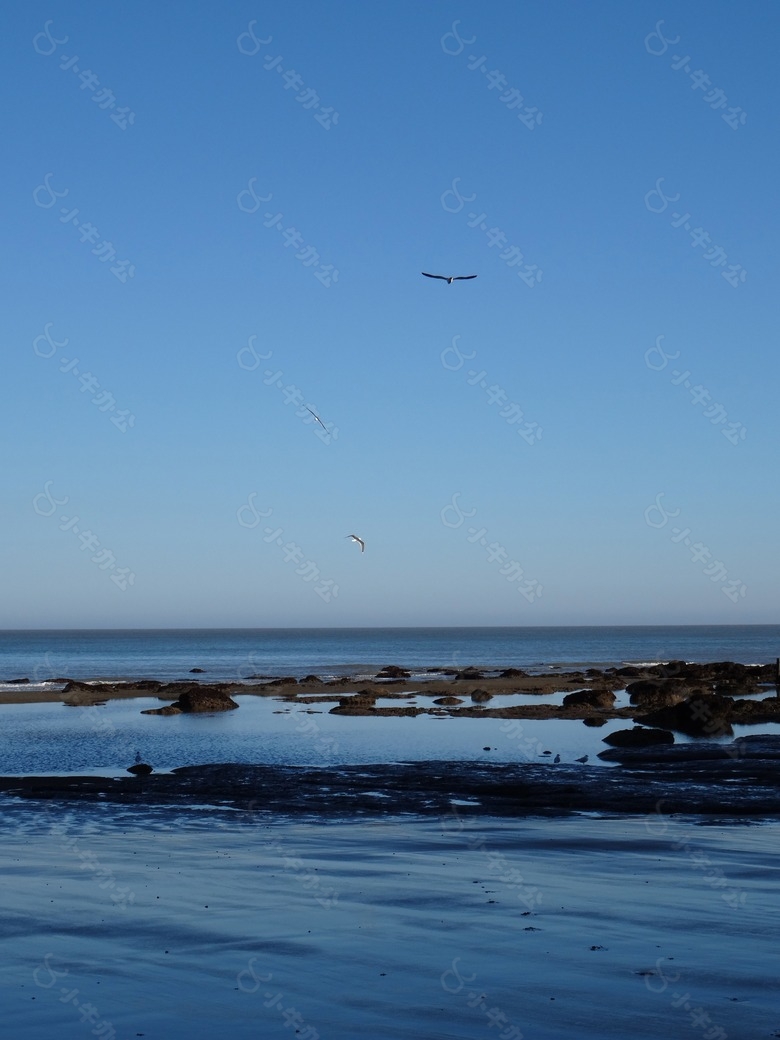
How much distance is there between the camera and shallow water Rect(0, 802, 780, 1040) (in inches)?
411

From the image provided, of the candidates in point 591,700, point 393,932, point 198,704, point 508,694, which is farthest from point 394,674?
point 393,932

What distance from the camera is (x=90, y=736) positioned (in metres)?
42.6

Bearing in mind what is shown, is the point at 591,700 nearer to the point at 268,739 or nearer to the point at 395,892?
the point at 268,739

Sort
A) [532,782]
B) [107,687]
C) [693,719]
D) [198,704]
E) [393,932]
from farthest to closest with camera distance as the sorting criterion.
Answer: [107,687] < [198,704] < [693,719] < [532,782] < [393,932]

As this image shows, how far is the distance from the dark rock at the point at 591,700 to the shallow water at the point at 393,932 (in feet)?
106

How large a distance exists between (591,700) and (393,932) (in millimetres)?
41411

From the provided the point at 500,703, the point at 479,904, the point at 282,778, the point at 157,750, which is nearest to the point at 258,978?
the point at 479,904

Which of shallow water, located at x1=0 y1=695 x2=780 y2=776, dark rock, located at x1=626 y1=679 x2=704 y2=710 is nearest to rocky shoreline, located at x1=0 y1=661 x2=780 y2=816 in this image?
shallow water, located at x1=0 y1=695 x2=780 y2=776

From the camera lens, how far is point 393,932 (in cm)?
1344

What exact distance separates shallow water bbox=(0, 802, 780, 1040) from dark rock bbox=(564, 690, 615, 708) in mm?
32291

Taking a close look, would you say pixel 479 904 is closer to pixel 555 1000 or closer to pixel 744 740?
pixel 555 1000

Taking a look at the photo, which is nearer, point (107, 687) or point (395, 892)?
point (395, 892)

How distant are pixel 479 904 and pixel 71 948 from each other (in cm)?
544

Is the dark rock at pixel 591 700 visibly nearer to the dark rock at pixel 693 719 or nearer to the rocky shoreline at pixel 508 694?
the rocky shoreline at pixel 508 694
